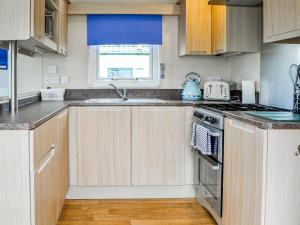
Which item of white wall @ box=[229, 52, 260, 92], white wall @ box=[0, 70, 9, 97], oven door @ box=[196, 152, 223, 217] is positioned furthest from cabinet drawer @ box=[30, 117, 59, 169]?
white wall @ box=[229, 52, 260, 92]

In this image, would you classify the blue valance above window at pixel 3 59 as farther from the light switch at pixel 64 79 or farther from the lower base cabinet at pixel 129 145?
the light switch at pixel 64 79

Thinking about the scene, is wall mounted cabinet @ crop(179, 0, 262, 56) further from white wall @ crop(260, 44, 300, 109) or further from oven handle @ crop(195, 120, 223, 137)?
oven handle @ crop(195, 120, 223, 137)

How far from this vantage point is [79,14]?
4500 mm

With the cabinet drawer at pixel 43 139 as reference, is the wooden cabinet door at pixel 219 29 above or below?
above

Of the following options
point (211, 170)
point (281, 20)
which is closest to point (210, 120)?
point (211, 170)

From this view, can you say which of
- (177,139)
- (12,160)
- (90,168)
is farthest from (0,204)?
(177,139)

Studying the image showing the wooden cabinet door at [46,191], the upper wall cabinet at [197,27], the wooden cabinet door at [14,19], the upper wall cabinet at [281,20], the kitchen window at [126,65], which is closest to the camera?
the wooden cabinet door at [46,191]

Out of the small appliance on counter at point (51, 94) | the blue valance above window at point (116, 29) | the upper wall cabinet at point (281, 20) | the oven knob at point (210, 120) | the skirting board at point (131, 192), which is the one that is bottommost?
the skirting board at point (131, 192)

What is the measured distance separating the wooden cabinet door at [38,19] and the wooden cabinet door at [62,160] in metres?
0.65

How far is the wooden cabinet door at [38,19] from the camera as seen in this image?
8.79 ft

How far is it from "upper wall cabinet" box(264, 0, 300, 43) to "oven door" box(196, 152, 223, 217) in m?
1.02

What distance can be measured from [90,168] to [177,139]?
0.88 metres

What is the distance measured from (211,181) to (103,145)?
1.16 m

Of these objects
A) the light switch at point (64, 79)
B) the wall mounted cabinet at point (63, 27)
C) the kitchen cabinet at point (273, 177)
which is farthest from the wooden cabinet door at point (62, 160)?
the kitchen cabinet at point (273, 177)
